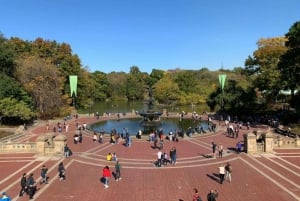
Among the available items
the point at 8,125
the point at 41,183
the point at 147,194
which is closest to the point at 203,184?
the point at 147,194

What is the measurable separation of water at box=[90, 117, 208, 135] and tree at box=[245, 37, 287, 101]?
10.9 metres

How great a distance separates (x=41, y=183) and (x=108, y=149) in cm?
1158

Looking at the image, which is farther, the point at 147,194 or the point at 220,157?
the point at 220,157

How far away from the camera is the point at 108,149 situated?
33625mm

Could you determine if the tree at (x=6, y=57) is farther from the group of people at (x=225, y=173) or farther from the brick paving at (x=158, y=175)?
the group of people at (x=225, y=173)

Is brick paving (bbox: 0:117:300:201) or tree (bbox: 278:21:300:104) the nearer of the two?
brick paving (bbox: 0:117:300:201)

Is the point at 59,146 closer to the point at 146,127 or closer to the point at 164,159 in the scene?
the point at 164,159

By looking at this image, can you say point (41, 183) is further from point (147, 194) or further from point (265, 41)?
point (265, 41)

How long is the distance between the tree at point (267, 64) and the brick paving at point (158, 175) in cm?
2293

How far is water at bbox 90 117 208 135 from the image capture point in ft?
158

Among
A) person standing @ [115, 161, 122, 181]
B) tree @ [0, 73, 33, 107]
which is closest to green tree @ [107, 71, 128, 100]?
tree @ [0, 73, 33, 107]

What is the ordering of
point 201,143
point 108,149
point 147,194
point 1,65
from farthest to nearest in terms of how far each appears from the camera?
point 1,65 < point 201,143 < point 108,149 < point 147,194

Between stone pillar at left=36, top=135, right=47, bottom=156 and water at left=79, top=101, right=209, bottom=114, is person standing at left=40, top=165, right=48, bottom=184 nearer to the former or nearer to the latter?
stone pillar at left=36, top=135, right=47, bottom=156

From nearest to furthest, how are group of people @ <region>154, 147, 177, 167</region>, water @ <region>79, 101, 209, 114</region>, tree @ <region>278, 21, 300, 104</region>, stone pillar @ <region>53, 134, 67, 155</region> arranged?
group of people @ <region>154, 147, 177, 167</region> < stone pillar @ <region>53, 134, 67, 155</region> < tree @ <region>278, 21, 300, 104</region> < water @ <region>79, 101, 209, 114</region>
